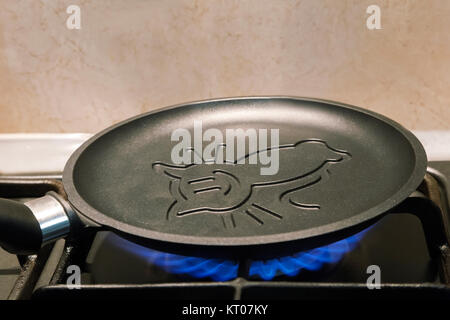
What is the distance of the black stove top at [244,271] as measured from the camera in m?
0.50

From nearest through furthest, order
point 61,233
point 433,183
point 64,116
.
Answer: point 61,233 → point 433,183 → point 64,116

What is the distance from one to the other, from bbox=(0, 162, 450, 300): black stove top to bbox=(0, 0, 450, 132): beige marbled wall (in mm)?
234

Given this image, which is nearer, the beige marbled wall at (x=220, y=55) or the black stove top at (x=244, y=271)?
the black stove top at (x=244, y=271)

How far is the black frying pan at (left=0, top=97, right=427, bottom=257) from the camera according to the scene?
49cm

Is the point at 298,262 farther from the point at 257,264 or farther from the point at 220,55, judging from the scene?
the point at 220,55

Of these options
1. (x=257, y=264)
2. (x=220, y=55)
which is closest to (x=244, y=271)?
(x=257, y=264)

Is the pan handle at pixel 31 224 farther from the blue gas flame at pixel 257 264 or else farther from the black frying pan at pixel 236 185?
the blue gas flame at pixel 257 264

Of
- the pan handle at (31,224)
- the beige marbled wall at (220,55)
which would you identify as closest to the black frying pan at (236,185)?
the pan handle at (31,224)

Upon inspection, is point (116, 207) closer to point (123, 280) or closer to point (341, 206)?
point (123, 280)

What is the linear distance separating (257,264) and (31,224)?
0.86 feet

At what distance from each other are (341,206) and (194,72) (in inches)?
16.2

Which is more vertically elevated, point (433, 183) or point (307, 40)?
point (307, 40)
